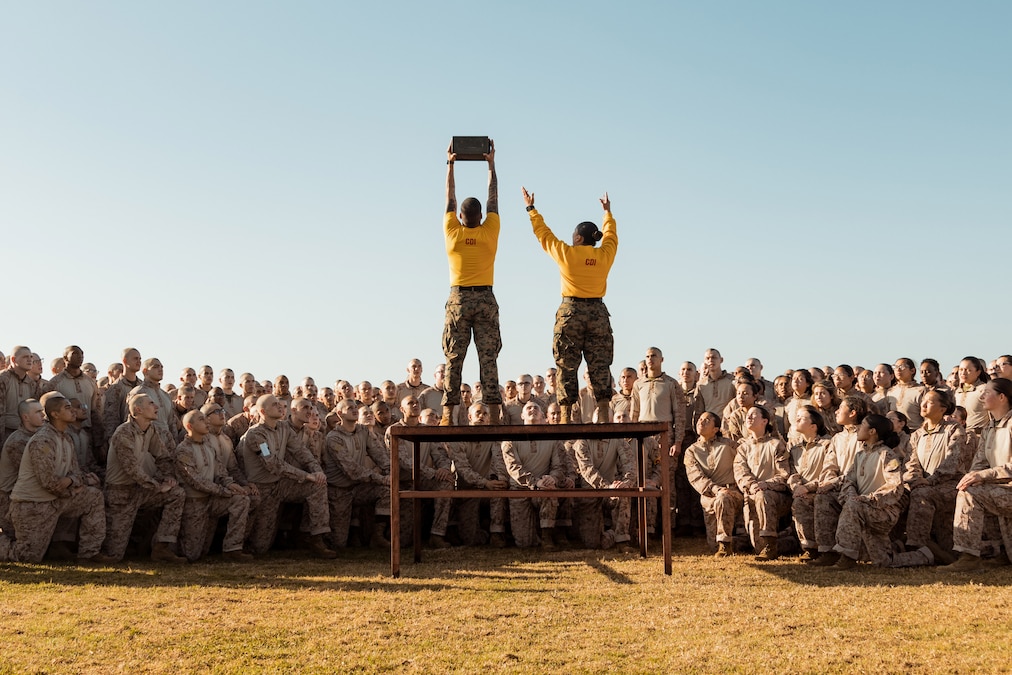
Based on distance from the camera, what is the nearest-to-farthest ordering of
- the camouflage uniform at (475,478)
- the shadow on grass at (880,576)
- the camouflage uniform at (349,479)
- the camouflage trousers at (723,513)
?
the shadow on grass at (880,576) → the camouflage trousers at (723,513) → the camouflage uniform at (349,479) → the camouflage uniform at (475,478)

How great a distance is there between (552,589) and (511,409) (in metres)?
6.11

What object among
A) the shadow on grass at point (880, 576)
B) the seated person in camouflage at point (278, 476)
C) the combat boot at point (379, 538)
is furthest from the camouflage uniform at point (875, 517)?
the seated person in camouflage at point (278, 476)

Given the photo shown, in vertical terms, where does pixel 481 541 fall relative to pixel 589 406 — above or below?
below

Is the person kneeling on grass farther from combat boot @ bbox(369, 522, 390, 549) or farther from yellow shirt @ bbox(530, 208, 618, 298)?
combat boot @ bbox(369, 522, 390, 549)

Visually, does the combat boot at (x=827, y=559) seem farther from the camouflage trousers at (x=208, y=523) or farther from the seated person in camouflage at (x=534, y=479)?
the camouflage trousers at (x=208, y=523)

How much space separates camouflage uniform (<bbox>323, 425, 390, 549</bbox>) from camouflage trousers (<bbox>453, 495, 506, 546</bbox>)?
40.3 inches

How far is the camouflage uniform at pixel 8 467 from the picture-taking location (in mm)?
10539

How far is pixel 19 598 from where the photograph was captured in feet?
27.0

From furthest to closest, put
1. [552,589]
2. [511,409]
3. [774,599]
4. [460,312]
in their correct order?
[511,409] < [460,312] < [552,589] < [774,599]

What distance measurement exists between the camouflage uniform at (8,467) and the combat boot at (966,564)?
985 cm

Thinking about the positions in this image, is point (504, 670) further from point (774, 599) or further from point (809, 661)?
point (774, 599)

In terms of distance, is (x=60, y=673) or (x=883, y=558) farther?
(x=883, y=558)

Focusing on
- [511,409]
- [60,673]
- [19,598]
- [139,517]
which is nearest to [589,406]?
[511,409]

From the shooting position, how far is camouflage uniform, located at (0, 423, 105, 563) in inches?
400
